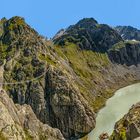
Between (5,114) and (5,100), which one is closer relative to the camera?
(5,114)

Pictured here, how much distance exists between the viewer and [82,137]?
196 m

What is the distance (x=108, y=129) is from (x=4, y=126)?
3080 inches

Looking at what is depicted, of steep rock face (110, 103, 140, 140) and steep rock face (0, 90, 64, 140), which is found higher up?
steep rock face (0, 90, 64, 140)

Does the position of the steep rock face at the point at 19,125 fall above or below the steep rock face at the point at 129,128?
above

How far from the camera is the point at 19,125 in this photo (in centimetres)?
14300

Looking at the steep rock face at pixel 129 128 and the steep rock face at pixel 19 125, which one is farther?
the steep rock face at pixel 19 125

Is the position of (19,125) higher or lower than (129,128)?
higher

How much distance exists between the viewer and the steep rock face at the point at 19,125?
12982 cm

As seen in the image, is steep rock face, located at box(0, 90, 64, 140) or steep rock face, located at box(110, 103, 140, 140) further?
steep rock face, located at box(0, 90, 64, 140)

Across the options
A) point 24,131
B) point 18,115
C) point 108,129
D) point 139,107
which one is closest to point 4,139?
point 24,131

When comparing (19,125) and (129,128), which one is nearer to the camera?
(129,128)

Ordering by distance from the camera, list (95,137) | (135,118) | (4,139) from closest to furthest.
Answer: (135,118), (4,139), (95,137)

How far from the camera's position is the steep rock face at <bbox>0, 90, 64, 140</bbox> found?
5111 inches

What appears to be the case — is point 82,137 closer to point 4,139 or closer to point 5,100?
point 5,100
